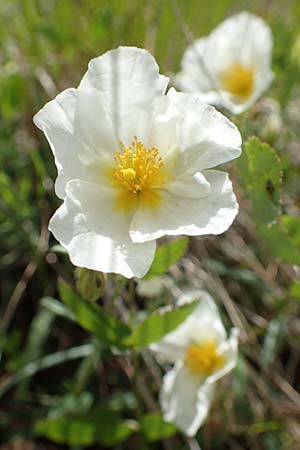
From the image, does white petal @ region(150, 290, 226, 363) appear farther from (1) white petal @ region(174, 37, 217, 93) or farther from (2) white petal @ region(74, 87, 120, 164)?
(1) white petal @ region(174, 37, 217, 93)

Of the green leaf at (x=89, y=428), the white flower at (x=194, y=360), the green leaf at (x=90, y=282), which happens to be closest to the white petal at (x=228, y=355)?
the white flower at (x=194, y=360)

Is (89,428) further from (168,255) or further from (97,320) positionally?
(168,255)

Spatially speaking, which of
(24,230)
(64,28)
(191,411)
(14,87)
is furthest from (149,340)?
(64,28)

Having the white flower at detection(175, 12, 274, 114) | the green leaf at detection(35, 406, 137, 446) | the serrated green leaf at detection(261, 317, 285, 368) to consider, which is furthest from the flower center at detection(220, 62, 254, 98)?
the green leaf at detection(35, 406, 137, 446)

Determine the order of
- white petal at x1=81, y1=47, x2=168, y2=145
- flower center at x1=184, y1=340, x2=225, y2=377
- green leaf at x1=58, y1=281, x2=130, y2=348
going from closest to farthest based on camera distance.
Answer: white petal at x1=81, y1=47, x2=168, y2=145
green leaf at x1=58, y1=281, x2=130, y2=348
flower center at x1=184, y1=340, x2=225, y2=377

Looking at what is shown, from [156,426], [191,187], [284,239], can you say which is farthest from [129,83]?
[156,426]

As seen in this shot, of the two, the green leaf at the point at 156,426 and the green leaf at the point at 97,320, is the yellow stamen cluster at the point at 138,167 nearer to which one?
the green leaf at the point at 97,320

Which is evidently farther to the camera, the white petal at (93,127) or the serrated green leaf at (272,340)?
the serrated green leaf at (272,340)

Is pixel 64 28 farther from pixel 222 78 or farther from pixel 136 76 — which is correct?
pixel 136 76
